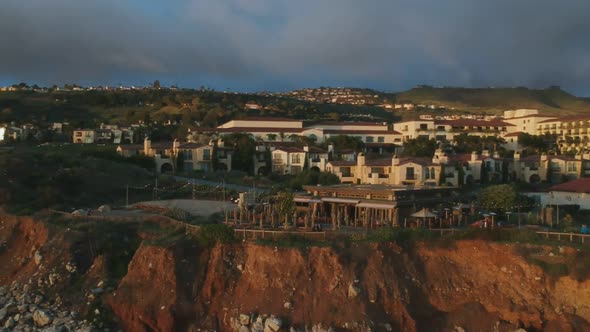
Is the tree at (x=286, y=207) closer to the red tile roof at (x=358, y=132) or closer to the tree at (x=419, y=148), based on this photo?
the tree at (x=419, y=148)

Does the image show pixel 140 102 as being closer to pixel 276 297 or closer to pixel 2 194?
pixel 2 194

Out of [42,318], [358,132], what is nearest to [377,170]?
[358,132]

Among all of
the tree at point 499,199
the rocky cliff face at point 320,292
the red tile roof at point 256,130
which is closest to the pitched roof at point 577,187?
the tree at point 499,199

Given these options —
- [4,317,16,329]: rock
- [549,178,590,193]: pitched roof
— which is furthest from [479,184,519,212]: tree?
[4,317,16,329]: rock

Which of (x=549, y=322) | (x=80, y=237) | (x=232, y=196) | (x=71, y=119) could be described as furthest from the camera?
(x=71, y=119)

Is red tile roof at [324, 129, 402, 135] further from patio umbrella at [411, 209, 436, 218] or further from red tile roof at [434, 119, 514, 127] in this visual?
patio umbrella at [411, 209, 436, 218]

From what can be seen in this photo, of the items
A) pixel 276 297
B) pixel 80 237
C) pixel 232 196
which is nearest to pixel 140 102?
pixel 232 196
